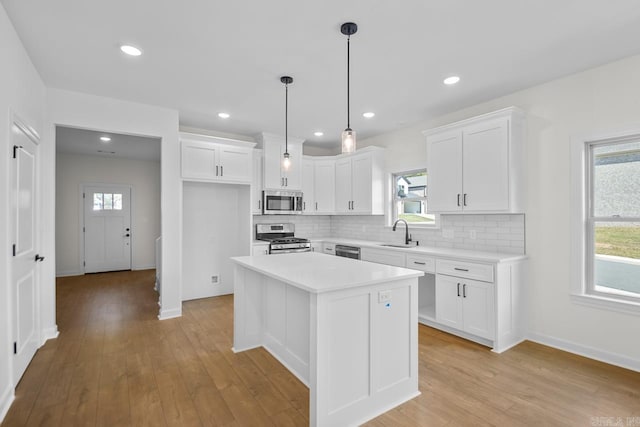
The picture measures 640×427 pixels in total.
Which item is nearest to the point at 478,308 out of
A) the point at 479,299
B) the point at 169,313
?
the point at 479,299

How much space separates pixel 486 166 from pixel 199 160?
3681 mm

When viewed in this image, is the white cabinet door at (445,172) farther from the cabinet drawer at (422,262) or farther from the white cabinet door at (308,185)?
the white cabinet door at (308,185)

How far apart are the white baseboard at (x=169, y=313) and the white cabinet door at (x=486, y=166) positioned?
3858 mm

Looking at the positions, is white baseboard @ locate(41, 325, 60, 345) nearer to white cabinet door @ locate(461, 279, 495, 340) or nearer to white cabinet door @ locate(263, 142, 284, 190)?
white cabinet door @ locate(263, 142, 284, 190)

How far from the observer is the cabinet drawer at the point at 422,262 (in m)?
3.76

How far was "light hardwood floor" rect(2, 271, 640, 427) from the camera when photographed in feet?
6.95

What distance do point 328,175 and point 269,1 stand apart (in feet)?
12.8

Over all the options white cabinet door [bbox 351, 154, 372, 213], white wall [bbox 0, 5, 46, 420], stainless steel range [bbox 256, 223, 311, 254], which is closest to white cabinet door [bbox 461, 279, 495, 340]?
white cabinet door [bbox 351, 154, 372, 213]

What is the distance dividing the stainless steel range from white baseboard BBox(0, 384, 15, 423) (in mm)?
3104

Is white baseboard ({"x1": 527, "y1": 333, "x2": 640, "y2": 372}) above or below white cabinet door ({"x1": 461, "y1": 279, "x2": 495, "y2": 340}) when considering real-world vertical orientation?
below

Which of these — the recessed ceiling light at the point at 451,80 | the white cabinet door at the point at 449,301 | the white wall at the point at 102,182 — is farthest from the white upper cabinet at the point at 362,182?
the white wall at the point at 102,182

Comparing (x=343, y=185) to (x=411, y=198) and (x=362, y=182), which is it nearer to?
(x=362, y=182)

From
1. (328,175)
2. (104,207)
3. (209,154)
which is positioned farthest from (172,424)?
(104,207)

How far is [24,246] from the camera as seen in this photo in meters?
2.76
